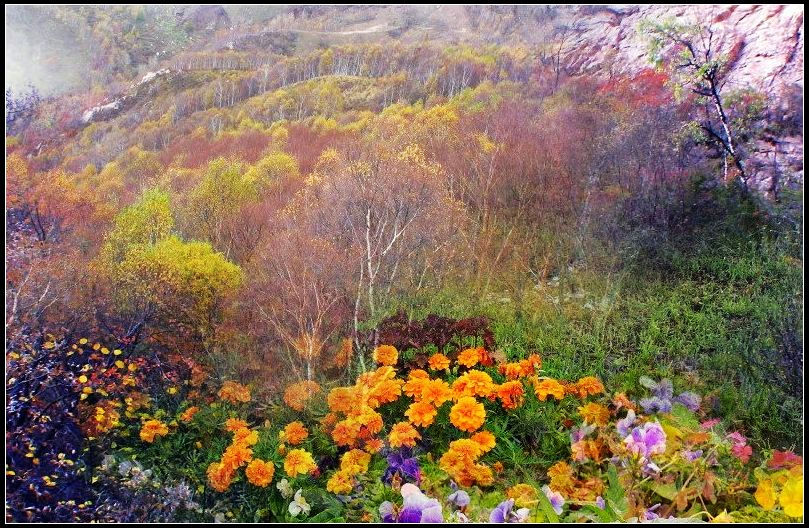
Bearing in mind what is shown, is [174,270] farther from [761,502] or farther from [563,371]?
[761,502]

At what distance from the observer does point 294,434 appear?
3498 mm

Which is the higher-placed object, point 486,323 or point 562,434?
point 486,323

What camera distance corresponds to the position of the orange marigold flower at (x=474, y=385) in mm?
3488

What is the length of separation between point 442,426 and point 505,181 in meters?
1.46

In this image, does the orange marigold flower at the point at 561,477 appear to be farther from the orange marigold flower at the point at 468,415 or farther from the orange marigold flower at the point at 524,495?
the orange marigold flower at the point at 468,415

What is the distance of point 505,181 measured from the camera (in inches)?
150

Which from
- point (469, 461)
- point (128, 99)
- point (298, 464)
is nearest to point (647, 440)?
point (469, 461)

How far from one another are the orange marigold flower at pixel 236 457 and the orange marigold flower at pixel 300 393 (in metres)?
0.34

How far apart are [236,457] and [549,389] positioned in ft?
5.60

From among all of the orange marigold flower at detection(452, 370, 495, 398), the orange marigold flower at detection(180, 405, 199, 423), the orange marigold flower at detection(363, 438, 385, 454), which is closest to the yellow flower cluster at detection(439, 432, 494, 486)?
the orange marigold flower at detection(452, 370, 495, 398)

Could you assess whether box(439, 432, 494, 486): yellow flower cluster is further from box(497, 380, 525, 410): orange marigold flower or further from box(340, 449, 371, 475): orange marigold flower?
box(340, 449, 371, 475): orange marigold flower

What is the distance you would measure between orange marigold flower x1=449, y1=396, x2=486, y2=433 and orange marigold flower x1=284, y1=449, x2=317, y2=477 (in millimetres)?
776

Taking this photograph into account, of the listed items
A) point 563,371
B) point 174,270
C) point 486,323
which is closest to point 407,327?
point 486,323

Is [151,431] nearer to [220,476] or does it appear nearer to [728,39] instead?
[220,476]
